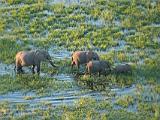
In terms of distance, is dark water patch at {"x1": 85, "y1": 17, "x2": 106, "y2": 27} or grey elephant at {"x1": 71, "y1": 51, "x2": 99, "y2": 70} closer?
grey elephant at {"x1": 71, "y1": 51, "x2": 99, "y2": 70}

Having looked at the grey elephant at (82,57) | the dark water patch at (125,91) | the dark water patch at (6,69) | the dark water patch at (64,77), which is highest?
the grey elephant at (82,57)

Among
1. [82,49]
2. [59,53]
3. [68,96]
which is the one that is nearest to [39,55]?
[59,53]

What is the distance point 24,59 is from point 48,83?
1.84 meters

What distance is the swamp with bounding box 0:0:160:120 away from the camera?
20.2 m

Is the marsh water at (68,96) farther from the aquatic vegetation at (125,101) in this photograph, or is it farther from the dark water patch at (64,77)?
the dark water patch at (64,77)

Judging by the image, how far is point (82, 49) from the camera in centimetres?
2702

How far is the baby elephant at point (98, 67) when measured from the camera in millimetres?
23406

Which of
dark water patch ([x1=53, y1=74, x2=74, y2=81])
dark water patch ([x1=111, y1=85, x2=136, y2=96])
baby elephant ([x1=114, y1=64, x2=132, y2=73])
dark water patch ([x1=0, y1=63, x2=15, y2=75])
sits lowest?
dark water patch ([x1=53, y1=74, x2=74, y2=81])

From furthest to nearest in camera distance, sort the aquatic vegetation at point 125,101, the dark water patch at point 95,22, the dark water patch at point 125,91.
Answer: the dark water patch at point 95,22 → the dark water patch at point 125,91 → the aquatic vegetation at point 125,101

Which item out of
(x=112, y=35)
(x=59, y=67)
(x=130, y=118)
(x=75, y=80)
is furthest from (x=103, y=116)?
(x=112, y=35)

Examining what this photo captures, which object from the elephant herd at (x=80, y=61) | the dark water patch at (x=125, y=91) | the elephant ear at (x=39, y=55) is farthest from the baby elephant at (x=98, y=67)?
the elephant ear at (x=39, y=55)

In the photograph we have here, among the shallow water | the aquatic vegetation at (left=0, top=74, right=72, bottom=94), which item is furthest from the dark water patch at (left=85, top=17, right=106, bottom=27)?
the aquatic vegetation at (left=0, top=74, right=72, bottom=94)

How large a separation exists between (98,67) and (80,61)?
1287 mm

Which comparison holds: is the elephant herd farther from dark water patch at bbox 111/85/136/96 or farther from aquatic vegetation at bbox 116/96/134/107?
aquatic vegetation at bbox 116/96/134/107
